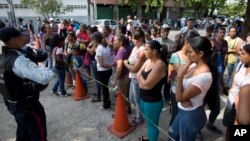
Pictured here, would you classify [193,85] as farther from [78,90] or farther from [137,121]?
[78,90]

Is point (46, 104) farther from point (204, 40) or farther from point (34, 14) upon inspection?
point (34, 14)

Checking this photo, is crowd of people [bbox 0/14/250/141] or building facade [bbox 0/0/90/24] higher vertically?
building facade [bbox 0/0/90/24]

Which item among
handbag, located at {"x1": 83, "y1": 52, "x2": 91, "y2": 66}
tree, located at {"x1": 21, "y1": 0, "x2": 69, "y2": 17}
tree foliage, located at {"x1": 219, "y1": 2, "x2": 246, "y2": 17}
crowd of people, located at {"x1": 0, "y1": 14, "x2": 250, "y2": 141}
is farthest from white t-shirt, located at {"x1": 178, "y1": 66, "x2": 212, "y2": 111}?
tree, located at {"x1": 21, "y1": 0, "x2": 69, "y2": 17}

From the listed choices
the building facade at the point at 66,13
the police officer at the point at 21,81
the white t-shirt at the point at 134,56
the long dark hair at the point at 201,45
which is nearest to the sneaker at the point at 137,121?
the white t-shirt at the point at 134,56

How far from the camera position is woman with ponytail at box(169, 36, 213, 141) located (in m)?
2.17

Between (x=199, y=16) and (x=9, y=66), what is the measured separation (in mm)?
38666

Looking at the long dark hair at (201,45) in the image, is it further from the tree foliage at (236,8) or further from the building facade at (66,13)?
the building facade at (66,13)

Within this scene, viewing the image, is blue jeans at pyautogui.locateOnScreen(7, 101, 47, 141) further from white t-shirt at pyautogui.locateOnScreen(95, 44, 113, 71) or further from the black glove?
white t-shirt at pyautogui.locateOnScreen(95, 44, 113, 71)

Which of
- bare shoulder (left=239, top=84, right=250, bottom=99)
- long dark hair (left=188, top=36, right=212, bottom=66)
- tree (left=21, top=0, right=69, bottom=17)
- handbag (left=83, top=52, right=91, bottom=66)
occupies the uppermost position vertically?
tree (left=21, top=0, right=69, bottom=17)

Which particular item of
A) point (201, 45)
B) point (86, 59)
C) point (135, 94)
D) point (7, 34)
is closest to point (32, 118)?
point (7, 34)

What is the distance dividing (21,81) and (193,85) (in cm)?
196

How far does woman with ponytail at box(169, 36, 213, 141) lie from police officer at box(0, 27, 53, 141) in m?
1.58

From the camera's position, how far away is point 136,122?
4.15 meters

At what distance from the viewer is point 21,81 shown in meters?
2.52
